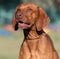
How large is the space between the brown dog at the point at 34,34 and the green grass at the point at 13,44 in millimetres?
3029

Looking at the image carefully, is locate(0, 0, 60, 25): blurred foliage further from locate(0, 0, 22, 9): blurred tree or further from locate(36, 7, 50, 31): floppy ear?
locate(36, 7, 50, 31): floppy ear

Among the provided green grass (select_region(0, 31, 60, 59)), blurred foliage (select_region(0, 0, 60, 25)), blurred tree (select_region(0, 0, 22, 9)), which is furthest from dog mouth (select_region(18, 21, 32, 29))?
blurred tree (select_region(0, 0, 22, 9))

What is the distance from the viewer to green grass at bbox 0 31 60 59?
328 inches

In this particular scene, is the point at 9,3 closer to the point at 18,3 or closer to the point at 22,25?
the point at 18,3

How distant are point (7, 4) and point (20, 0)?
1.06ft

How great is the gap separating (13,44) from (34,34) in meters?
3.78

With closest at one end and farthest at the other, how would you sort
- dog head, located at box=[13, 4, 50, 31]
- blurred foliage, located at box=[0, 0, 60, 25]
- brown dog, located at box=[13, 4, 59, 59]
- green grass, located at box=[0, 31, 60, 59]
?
dog head, located at box=[13, 4, 50, 31]
brown dog, located at box=[13, 4, 59, 59]
green grass, located at box=[0, 31, 60, 59]
blurred foliage, located at box=[0, 0, 60, 25]

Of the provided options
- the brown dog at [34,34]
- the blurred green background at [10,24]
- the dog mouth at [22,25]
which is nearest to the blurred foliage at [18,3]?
the blurred green background at [10,24]

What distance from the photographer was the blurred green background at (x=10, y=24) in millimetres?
8742

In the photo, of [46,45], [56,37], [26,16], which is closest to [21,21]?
[26,16]

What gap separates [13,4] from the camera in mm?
9445

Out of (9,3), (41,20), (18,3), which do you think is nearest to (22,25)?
(41,20)

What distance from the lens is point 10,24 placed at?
9.48 meters

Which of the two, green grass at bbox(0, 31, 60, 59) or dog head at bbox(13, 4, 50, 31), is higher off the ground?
dog head at bbox(13, 4, 50, 31)
